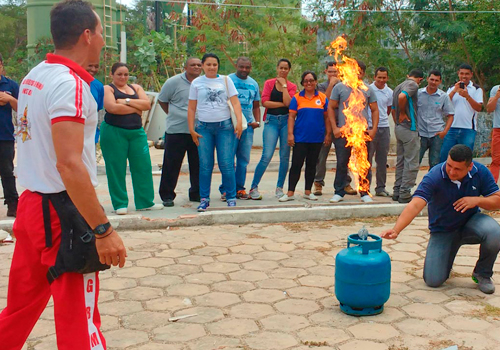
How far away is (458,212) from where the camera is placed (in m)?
5.15

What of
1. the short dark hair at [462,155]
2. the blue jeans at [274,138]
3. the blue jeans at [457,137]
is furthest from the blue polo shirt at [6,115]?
the blue jeans at [457,137]

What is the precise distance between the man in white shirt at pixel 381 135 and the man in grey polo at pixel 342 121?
0.45 m

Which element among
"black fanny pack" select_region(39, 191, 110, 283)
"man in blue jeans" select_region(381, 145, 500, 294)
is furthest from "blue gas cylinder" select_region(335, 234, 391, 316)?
"black fanny pack" select_region(39, 191, 110, 283)

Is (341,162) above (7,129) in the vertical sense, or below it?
below

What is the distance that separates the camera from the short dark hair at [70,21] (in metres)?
2.71

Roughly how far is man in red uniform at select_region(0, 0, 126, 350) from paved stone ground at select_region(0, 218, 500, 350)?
1226mm

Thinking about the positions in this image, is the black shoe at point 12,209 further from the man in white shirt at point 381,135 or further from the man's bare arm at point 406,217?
the man in white shirt at point 381,135

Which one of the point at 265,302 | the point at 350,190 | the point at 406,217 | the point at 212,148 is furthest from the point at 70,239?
the point at 350,190

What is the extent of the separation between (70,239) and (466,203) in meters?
3.44

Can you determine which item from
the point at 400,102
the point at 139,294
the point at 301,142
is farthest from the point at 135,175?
the point at 400,102

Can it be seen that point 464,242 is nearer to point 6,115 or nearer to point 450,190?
point 450,190

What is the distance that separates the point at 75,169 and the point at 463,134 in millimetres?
8252

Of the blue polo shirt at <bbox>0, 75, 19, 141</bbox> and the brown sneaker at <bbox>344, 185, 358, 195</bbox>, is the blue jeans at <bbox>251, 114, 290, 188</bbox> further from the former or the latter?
the blue polo shirt at <bbox>0, 75, 19, 141</bbox>

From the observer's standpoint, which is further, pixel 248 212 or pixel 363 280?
pixel 248 212
